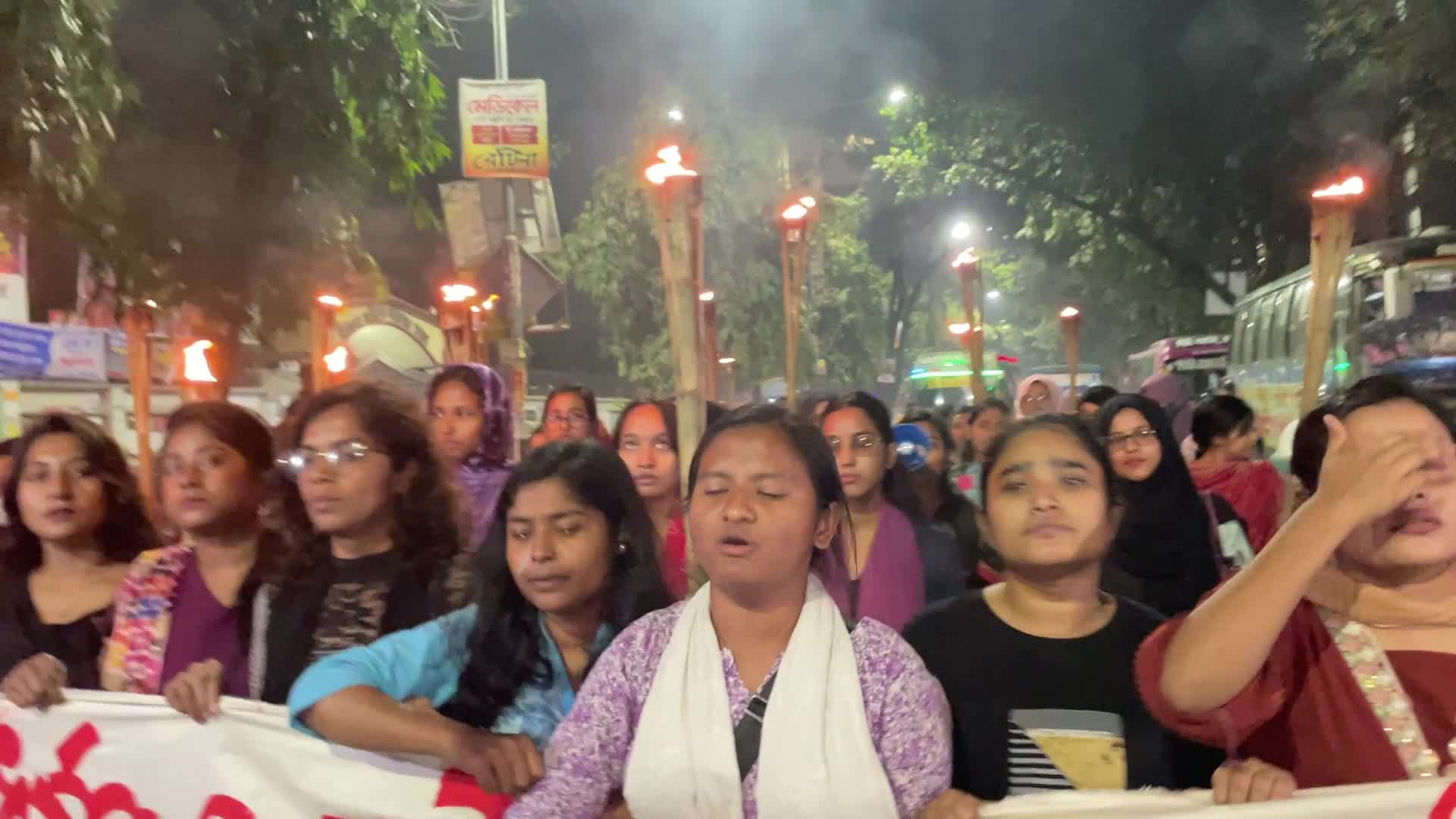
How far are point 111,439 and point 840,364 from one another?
88.0 ft

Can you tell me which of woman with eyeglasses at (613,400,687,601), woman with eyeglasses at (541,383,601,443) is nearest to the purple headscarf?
woman with eyeglasses at (613,400,687,601)

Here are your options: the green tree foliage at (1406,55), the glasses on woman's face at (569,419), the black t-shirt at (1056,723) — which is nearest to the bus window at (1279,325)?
the green tree foliage at (1406,55)

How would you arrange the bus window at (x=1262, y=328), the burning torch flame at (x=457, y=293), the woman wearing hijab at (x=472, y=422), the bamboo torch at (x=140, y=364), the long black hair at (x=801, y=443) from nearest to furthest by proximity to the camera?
1. the long black hair at (x=801, y=443)
2. the woman wearing hijab at (x=472, y=422)
3. the bamboo torch at (x=140, y=364)
4. the burning torch flame at (x=457, y=293)
5. the bus window at (x=1262, y=328)

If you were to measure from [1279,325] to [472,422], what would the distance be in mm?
13111

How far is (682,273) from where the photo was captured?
4547 millimetres

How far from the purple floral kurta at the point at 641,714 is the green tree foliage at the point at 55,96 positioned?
17.8 ft

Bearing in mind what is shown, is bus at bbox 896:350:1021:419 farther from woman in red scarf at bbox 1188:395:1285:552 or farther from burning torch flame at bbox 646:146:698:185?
burning torch flame at bbox 646:146:698:185

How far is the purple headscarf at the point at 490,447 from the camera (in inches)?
158

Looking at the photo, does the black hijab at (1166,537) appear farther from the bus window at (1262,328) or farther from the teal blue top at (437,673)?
the bus window at (1262,328)

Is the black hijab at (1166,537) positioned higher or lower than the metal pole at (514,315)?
lower

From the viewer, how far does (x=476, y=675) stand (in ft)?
7.32

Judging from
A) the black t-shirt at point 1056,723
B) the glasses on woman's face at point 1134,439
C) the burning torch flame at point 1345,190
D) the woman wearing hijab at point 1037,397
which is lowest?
the black t-shirt at point 1056,723

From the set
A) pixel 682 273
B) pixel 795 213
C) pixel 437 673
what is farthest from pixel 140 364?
pixel 437 673

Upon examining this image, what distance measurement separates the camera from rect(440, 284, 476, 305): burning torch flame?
1317 cm
